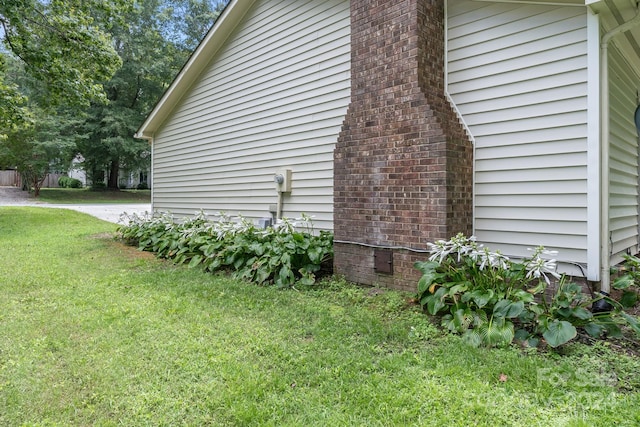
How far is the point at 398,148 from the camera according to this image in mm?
4289

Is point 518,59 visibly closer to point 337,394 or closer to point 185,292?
point 337,394

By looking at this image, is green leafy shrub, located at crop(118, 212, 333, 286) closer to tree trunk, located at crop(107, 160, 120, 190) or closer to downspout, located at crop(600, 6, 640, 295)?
downspout, located at crop(600, 6, 640, 295)

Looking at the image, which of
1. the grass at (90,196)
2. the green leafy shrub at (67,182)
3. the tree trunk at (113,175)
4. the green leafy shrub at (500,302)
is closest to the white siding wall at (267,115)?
the green leafy shrub at (500,302)

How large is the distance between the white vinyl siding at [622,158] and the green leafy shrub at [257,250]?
3.14 meters

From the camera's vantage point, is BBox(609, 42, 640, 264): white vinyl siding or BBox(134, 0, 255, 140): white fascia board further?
BBox(134, 0, 255, 140): white fascia board

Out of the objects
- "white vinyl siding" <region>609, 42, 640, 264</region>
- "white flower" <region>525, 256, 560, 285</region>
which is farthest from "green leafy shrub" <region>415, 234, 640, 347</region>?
"white vinyl siding" <region>609, 42, 640, 264</region>

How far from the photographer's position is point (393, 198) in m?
4.32

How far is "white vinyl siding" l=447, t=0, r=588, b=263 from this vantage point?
3689 mm

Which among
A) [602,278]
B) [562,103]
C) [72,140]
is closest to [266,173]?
[562,103]

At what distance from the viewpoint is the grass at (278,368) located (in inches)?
86.1

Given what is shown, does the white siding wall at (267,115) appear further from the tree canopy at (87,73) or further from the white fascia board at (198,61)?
the tree canopy at (87,73)

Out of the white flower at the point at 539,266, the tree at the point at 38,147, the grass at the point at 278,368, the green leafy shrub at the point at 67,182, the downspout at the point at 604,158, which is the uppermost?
the tree at the point at 38,147

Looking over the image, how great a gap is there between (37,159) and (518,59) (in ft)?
80.6

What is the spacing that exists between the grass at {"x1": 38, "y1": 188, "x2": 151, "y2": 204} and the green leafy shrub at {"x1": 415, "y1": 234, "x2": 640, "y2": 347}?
2373cm
